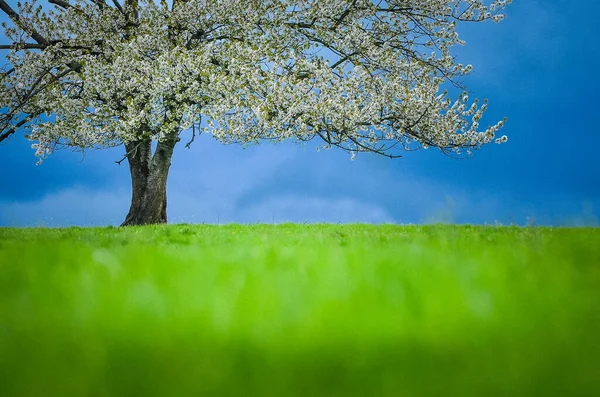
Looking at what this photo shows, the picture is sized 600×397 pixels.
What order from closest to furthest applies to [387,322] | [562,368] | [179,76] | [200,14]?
[562,368], [387,322], [179,76], [200,14]

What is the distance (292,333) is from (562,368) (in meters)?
1.45

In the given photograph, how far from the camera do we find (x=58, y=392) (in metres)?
2.38

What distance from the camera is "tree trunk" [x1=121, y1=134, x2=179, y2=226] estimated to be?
19000 millimetres

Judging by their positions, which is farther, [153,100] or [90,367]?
[153,100]

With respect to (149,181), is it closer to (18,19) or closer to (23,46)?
(23,46)

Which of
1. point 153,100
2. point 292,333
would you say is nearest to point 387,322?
point 292,333

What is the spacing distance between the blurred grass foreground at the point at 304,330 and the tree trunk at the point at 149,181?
1434 cm

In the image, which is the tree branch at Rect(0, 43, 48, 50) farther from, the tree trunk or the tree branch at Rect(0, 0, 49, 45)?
the tree trunk

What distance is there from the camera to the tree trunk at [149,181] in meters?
19.0

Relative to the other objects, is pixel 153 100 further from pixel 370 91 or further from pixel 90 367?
pixel 90 367

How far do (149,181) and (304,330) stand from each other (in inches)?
679

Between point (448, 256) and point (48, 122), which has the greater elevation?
point (48, 122)

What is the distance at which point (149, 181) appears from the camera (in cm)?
1900

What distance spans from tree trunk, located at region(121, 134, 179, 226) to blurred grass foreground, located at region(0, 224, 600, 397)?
1434cm
